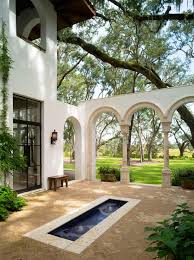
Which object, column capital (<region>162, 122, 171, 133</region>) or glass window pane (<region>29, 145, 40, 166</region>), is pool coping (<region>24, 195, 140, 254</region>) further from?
column capital (<region>162, 122, 171, 133</region>)

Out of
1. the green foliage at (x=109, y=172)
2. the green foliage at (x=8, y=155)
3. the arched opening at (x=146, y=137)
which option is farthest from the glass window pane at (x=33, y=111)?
the arched opening at (x=146, y=137)

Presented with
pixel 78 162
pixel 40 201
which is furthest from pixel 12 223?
pixel 78 162

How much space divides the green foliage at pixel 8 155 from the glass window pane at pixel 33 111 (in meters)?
1.55

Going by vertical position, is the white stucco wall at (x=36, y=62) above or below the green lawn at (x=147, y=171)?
above

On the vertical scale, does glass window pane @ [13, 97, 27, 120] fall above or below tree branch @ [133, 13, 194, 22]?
below

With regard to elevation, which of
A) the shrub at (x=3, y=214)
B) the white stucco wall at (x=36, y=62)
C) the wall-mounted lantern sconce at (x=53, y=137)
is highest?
the white stucco wall at (x=36, y=62)

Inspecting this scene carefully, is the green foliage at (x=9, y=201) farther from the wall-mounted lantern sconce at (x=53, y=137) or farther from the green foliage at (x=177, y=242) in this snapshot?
the green foliage at (x=177, y=242)

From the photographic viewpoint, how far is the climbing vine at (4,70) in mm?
6473

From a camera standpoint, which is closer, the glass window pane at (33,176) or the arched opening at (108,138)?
the glass window pane at (33,176)

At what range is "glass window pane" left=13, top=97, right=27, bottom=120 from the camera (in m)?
7.27

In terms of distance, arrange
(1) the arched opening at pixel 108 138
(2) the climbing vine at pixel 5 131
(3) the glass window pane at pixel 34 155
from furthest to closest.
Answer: (1) the arched opening at pixel 108 138
(3) the glass window pane at pixel 34 155
(2) the climbing vine at pixel 5 131

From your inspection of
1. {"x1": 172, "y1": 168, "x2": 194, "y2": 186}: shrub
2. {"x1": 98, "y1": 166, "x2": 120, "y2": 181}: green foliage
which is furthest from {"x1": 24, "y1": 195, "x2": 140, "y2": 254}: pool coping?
{"x1": 98, "y1": 166, "x2": 120, "y2": 181}: green foliage

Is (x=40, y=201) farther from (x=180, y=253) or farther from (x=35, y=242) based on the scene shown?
(x=180, y=253)

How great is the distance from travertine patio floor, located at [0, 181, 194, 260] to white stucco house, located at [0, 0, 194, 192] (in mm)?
1179
